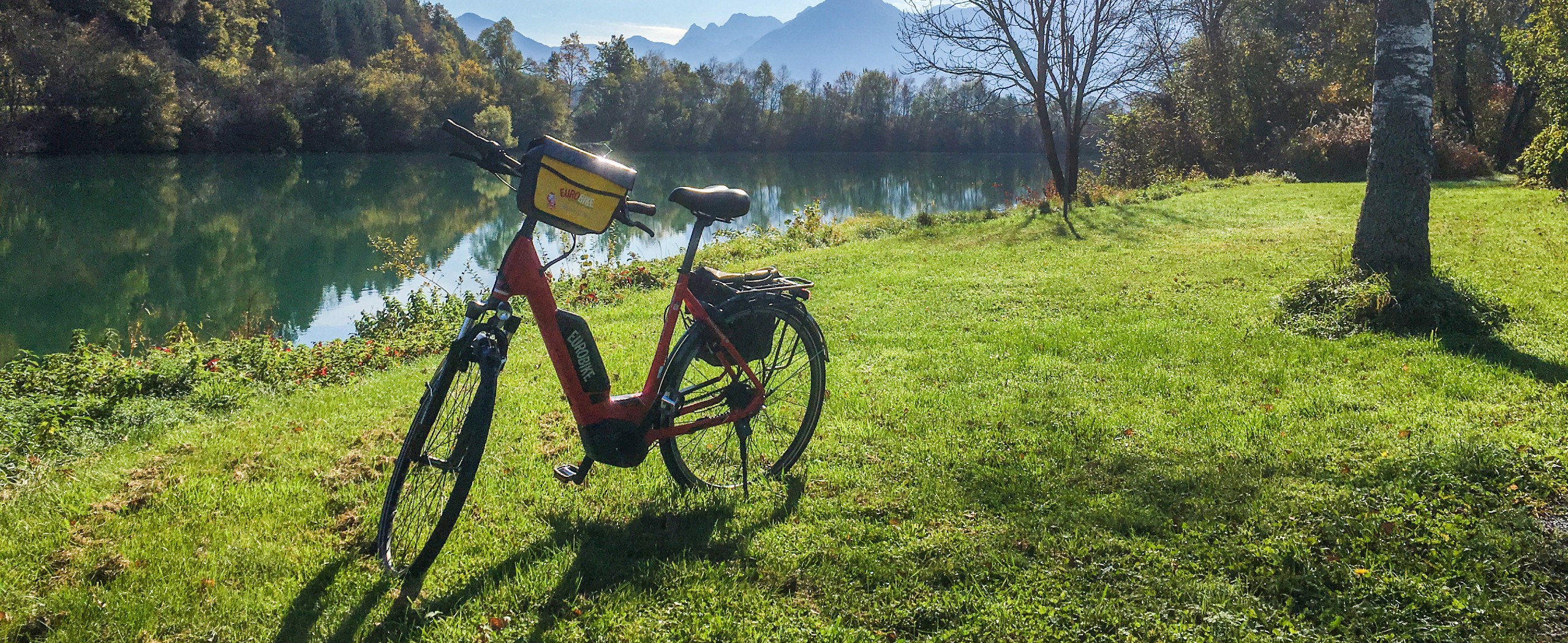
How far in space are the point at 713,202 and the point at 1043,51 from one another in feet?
56.2

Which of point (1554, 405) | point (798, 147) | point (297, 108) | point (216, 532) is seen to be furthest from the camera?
point (798, 147)

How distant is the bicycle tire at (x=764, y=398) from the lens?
3.60m

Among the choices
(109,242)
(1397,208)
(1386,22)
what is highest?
(1386,22)

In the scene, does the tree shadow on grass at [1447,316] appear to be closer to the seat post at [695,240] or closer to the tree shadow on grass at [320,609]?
the seat post at [695,240]

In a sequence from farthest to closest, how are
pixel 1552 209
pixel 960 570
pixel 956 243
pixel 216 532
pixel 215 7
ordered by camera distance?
pixel 215 7 → pixel 956 243 → pixel 1552 209 → pixel 216 532 → pixel 960 570

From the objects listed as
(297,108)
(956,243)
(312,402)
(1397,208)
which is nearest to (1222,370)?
(1397,208)

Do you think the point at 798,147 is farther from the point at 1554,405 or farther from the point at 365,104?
the point at 1554,405

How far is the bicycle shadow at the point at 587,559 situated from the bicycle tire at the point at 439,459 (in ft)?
0.52

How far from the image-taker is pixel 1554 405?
4102 mm

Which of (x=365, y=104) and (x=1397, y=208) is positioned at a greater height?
(x=365, y=104)

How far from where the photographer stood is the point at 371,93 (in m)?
49.6

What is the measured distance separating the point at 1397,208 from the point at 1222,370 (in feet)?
8.17

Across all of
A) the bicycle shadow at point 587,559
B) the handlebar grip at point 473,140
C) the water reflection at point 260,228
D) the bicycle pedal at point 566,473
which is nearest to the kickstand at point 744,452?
the bicycle shadow at point 587,559

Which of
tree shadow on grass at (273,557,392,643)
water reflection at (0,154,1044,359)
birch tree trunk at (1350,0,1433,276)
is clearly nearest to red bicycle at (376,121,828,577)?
tree shadow on grass at (273,557,392,643)
